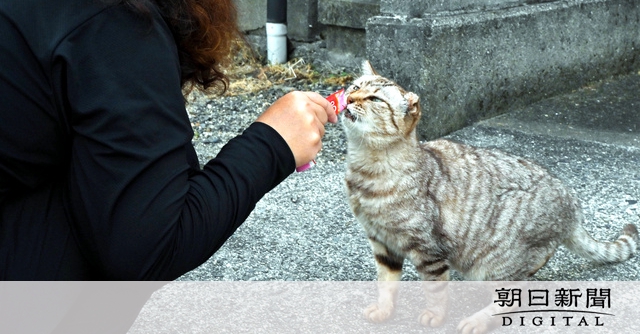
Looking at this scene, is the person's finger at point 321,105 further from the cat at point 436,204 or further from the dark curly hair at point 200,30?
the cat at point 436,204

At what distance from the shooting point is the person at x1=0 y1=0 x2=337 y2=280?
1.37 m

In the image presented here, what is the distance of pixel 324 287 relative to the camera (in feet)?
10.1

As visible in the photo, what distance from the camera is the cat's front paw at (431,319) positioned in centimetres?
278

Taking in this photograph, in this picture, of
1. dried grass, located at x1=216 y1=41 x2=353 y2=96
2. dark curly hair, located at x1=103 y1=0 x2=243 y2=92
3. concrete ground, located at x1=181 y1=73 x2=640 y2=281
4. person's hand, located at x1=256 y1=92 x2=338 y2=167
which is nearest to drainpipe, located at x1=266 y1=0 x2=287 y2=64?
dried grass, located at x1=216 y1=41 x2=353 y2=96

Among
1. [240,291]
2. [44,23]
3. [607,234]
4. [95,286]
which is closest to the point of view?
[44,23]

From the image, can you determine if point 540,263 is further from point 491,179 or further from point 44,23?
point 44,23

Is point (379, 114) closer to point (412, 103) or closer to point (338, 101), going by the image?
point (412, 103)

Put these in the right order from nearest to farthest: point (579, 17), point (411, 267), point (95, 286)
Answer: point (95, 286), point (411, 267), point (579, 17)

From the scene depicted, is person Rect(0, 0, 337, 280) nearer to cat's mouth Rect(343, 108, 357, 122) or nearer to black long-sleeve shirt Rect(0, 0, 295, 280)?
black long-sleeve shirt Rect(0, 0, 295, 280)

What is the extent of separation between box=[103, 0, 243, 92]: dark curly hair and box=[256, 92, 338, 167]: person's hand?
0.21 meters

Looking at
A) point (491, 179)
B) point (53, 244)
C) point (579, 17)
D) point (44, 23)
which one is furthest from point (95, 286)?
point (579, 17)

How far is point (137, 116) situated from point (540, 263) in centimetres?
193

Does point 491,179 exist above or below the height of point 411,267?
above

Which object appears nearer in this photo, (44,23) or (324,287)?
(44,23)
